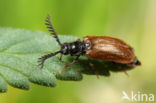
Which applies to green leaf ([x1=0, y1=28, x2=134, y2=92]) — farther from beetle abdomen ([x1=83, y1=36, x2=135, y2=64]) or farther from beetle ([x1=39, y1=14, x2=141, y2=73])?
beetle abdomen ([x1=83, y1=36, x2=135, y2=64])

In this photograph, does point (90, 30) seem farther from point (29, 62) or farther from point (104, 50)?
point (29, 62)

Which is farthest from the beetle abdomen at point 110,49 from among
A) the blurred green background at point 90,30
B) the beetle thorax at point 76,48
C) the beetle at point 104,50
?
the blurred green background at point 90,30

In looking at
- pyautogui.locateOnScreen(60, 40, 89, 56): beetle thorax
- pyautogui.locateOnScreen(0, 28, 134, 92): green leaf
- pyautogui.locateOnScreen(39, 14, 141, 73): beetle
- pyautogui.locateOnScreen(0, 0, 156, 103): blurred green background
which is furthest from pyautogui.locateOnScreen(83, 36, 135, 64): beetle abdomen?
pyautogui.locateOnScreen(0, 0, 156, 103): blurred green background

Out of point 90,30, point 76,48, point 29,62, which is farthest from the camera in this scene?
point 90,30

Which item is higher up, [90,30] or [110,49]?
[90,30]

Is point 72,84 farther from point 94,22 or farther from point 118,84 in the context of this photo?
point 94,22

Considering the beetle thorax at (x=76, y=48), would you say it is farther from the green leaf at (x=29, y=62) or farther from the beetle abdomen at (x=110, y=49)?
the green leaf at (x=29, y=62)

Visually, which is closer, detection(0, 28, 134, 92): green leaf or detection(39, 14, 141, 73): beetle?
detection(0, 28, 134, 92): green leaf

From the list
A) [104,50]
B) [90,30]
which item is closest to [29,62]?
[104,50]
